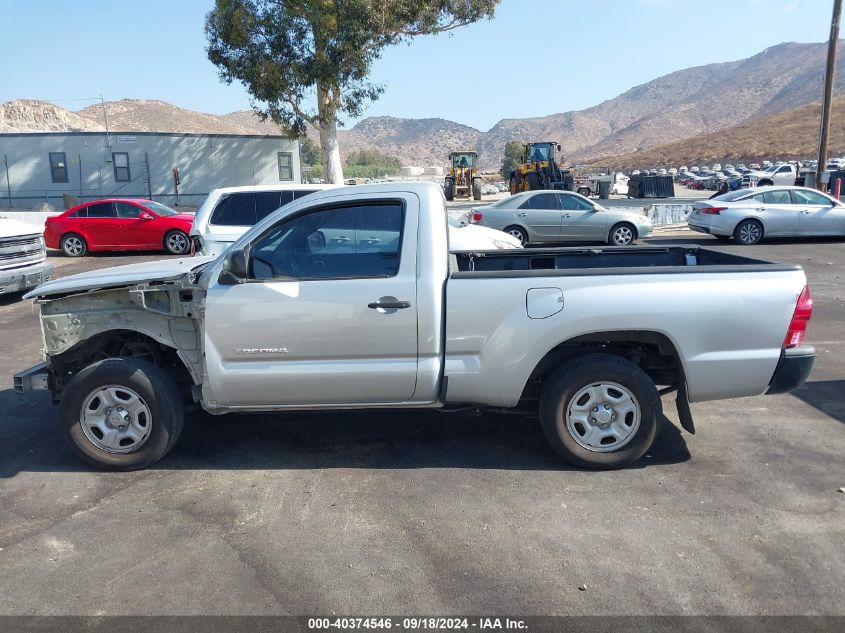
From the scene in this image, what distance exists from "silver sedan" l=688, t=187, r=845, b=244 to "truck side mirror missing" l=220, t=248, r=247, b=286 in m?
15.8

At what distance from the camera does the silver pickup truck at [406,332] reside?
15.3ft

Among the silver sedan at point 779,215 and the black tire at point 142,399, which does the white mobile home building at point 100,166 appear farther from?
the black tire at point 142,399

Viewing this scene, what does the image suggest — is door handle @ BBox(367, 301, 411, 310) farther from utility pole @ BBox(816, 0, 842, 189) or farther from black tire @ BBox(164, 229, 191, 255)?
utility pole @ BBox(816, 0, 842, 189)

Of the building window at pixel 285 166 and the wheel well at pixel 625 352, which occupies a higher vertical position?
the building window at pixel 285 166

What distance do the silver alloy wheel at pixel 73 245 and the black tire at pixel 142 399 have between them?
51.2 feet

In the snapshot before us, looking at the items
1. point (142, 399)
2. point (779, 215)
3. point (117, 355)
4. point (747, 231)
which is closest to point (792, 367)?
point (142, 399)

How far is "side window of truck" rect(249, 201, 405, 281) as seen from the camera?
15.7ft

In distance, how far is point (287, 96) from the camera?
95.7ft

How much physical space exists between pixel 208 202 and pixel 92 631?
26.5 feet

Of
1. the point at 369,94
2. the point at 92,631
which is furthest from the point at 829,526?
the point at 369,94

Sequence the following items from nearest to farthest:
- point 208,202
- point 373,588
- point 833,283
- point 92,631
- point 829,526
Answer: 1. point 92,631
2. point 373,588
3. point 829,526
4. point 208,202
5. point 833,283

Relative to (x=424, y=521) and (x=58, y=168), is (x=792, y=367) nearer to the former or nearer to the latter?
(x=424, y=521)

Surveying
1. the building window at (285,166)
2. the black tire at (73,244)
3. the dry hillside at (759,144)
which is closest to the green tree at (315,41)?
the building window at (285,166)

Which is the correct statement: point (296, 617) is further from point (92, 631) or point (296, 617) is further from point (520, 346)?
point (520, 346)
